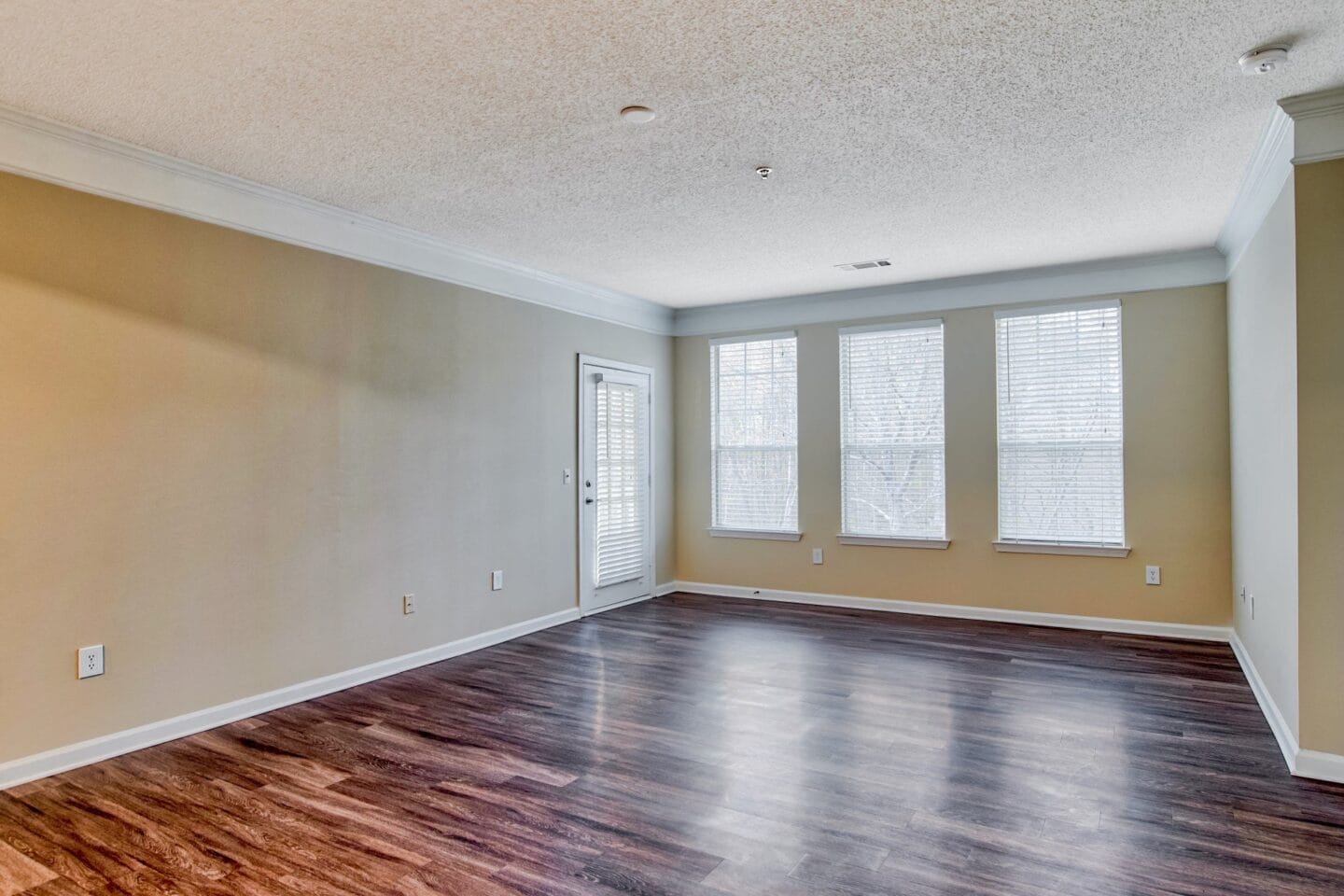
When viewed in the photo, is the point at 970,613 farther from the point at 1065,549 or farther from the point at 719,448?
the point at 719,448

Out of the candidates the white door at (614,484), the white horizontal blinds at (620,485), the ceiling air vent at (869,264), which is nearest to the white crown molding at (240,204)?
the white door at (614,484)

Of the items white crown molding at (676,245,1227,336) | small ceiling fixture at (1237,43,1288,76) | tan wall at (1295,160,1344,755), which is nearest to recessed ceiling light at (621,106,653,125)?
small ceiling fixture at (1237,43,1288,76)

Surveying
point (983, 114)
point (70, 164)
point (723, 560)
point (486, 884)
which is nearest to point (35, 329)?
point (70, 164)

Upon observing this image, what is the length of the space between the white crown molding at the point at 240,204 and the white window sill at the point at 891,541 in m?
2.95

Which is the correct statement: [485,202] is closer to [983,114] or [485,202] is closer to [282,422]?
[282,422]

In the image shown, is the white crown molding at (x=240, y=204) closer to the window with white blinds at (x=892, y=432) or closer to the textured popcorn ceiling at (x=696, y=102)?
the textured popcorn ceiling at (x=696, y=102)

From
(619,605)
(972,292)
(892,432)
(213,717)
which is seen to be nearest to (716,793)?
Result: (213,717)

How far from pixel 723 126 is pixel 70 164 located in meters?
2.64

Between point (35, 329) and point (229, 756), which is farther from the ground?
point (35, 329)

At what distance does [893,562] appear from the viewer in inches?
243

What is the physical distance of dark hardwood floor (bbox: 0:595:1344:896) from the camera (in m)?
2.29

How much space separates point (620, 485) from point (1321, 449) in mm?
4525

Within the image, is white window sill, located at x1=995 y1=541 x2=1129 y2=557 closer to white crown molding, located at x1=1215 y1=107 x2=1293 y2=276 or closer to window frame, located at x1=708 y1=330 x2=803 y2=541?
window frame, located at x1=708 y1=330 x2=803 y2=541

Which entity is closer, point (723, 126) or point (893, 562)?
point (723, 126)
